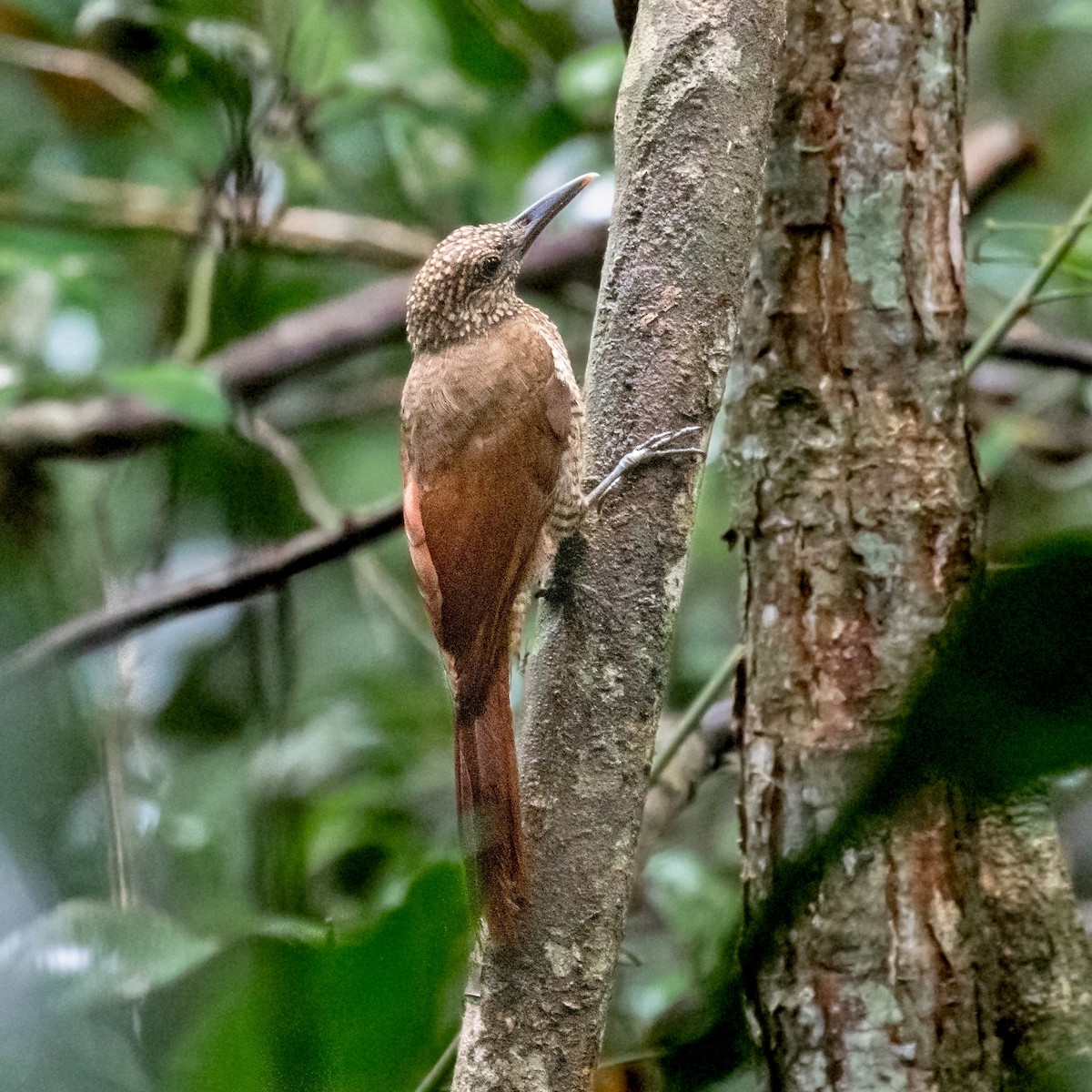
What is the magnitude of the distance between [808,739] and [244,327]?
3.82ft

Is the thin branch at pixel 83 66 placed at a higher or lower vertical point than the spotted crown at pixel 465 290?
higher

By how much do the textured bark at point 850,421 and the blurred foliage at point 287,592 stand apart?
384mm

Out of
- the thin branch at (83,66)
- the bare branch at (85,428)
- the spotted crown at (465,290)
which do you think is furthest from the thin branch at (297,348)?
the spotted crown at (465,290)

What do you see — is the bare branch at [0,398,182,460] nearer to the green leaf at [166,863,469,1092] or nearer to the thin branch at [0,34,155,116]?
the thin branch at [0,34,155,116]

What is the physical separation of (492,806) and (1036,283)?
1337 millimetres

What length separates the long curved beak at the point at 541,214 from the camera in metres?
2.09

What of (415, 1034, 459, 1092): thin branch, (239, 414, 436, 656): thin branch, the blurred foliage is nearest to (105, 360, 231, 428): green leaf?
the blurred foliage

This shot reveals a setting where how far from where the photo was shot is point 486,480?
70.5 inches

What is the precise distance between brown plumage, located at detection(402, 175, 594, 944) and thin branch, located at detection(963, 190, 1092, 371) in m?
0.69

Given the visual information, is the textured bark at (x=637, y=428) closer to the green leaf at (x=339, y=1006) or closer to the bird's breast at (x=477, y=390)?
the bird's breast at (x=477, y=390)

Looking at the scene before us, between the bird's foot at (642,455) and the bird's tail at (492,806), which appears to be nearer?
the bird's tail at (492,806)

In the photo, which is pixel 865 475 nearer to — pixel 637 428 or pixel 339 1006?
pixel 637 428

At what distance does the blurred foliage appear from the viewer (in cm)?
56

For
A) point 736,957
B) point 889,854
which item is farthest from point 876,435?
point 736,957
